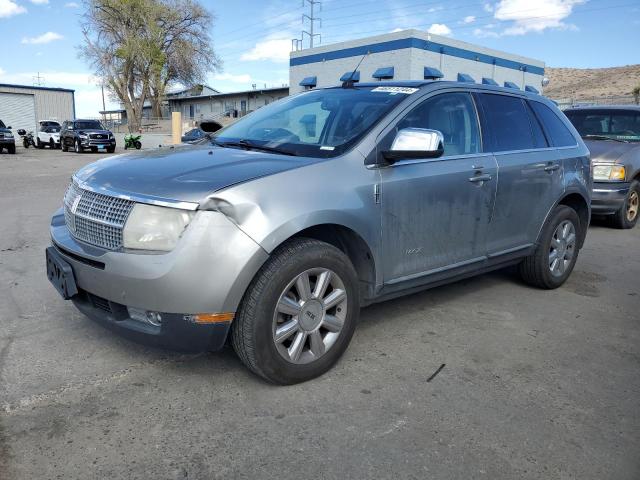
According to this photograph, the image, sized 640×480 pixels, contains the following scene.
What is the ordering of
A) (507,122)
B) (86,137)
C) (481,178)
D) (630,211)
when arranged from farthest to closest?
(86,137) < (630,211) < (507,122) < (481,178)

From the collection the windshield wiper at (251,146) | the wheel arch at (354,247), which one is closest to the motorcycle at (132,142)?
the windshield wiper at (251,146)

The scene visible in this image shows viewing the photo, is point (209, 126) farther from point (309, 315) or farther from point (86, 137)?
point (86, 137)

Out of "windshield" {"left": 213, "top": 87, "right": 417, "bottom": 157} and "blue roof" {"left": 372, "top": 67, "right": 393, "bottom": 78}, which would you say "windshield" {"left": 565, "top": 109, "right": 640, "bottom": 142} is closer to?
"windshield" {"left": 213, "top": 87, "right": 417, "bottom": 157}

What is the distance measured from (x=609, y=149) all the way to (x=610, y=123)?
96cm

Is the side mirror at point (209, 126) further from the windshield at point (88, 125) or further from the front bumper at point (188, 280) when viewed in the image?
the windshield at point (88, 125)

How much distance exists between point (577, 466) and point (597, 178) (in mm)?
6629

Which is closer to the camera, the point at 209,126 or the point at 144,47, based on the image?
the point at 209,126

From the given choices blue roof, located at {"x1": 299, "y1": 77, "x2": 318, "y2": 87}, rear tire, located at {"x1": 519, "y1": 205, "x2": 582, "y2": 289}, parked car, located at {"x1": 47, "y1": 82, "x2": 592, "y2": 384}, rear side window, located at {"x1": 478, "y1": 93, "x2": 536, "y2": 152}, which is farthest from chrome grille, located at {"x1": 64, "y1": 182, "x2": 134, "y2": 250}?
blue roof, located at {"x1": 299, "y1": 77, "x2": 318, "y2": 87}

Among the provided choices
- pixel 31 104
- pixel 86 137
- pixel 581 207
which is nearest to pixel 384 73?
pixel 86 137

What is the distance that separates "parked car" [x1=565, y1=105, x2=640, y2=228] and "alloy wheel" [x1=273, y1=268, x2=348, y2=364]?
6.33 m

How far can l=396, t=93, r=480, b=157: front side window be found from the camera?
3652 mm

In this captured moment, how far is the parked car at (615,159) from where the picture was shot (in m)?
7.89

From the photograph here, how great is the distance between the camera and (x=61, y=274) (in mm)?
3012

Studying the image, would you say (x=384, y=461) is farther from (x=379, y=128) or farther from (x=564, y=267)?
(x=564, y=267)
